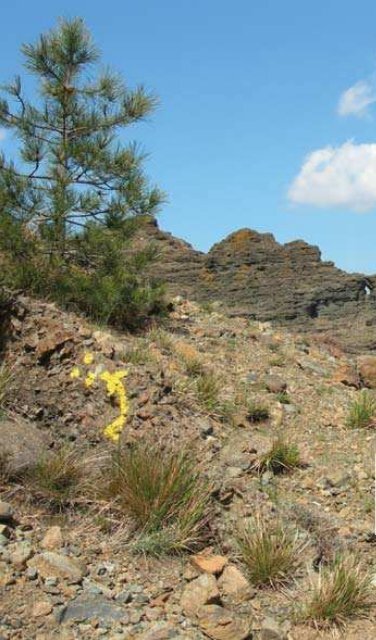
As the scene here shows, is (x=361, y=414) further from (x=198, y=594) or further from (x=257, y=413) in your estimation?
(x=198, y=594)

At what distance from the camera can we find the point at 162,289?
9805 millimetres

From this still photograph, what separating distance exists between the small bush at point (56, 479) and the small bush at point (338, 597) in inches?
71.1

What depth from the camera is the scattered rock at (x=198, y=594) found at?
3980mm

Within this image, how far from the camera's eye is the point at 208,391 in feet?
23.7

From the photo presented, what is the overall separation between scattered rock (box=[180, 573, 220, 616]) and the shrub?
0.35 m

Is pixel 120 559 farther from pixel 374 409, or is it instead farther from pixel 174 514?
pixel 374 409

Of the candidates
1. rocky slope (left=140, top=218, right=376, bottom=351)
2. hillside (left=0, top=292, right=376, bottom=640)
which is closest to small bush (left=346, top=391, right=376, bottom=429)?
hillside (left=0, top=292, right=376, bottom=640)

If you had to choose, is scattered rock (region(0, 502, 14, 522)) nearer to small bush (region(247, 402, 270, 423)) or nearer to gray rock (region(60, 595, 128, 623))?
gray rock (region(60, 595, 128, 623))

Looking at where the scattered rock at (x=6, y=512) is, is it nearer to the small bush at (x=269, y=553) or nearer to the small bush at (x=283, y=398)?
the small bush at (x=269, y=553)

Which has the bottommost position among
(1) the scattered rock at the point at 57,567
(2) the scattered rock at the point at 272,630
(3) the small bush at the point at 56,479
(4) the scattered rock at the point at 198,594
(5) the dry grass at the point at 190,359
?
(2) the scattered rock at the point at 272,630

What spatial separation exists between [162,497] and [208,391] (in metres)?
2.58

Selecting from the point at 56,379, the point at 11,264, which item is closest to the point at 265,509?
the point at 56,379

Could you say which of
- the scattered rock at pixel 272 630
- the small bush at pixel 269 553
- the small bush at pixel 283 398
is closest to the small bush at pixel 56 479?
the small bush at pixel 269 553

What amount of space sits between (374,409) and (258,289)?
22615mm
